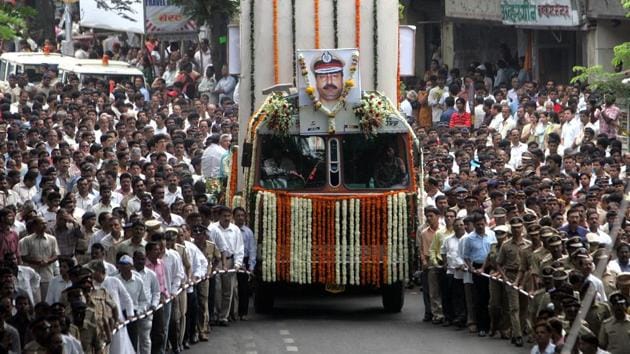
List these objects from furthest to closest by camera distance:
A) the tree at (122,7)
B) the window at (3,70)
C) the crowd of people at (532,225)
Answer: the tree at (122,7) < the window at (3,70) < the crowd of people at (532,225)

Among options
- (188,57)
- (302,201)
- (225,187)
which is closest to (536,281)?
(302,201)

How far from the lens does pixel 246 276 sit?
21812mm

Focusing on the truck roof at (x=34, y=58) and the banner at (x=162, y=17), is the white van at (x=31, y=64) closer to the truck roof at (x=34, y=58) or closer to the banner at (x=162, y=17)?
the truck roof at (x=34, y=58)

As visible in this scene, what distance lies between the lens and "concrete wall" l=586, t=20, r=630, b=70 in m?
34.9

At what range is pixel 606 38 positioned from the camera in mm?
35000

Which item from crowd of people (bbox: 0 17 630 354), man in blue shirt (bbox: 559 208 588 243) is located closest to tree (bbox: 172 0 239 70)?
crowd of people (bbox: 0 17 630 354)

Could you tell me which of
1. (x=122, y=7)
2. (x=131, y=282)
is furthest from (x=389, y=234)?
(x=122, y=7)

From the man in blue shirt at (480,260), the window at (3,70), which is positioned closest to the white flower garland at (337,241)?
the man in blue shirt at (480,260)

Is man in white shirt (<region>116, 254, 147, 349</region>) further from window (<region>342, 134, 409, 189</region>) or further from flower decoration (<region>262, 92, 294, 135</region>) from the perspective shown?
window (<region>342, 134, 409, 189</region>)

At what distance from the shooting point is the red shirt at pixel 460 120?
110 feet

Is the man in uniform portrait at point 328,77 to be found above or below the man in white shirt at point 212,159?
above

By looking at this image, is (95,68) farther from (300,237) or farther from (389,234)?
(389,234)

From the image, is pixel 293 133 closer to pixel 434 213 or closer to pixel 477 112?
pixel 434 213

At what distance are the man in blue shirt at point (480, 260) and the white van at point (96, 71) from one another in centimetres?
1970
